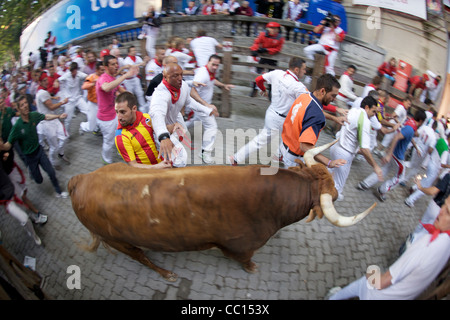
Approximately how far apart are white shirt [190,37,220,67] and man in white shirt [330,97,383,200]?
4200 millimetres

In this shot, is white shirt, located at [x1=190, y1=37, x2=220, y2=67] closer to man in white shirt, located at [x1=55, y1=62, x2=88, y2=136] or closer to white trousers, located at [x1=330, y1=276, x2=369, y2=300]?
man in white shirt, located at [x1=55, y1=62, x2=88, y2=136]

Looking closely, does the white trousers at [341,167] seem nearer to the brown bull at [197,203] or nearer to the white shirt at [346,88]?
the brown bull at [197,203]

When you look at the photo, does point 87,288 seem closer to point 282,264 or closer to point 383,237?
point 282,264

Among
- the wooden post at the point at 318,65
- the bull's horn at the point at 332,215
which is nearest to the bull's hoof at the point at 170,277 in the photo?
the bull's horn at the point at 332,215

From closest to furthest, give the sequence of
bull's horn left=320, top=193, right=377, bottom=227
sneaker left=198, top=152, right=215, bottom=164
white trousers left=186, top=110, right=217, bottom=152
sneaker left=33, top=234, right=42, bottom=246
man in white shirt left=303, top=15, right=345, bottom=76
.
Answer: bull's horn left=320, top=193, right=377, bottom=227 → sneaker left=33, top=234, right=42, bottom=246 → white trousers left=186, top=110, right=217, bottom=152 → sneaker left=198, top=152, right=215, bottom=164 → man in white shirt left=303, top=15, right=345, bottom=76

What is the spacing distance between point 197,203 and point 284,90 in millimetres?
2687

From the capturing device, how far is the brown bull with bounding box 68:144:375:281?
2.53 metres

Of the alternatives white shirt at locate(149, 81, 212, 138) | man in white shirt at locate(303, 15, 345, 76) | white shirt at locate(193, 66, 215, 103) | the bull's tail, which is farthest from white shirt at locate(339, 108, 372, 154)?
the bull's tail

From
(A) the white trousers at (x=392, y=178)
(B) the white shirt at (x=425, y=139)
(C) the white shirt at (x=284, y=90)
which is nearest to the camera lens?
(B) the white shirt at (x=425, y=139)

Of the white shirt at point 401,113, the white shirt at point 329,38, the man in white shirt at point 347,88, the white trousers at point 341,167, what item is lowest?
the white trousers at point 341,167

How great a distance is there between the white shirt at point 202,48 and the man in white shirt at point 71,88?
2878 millimetres

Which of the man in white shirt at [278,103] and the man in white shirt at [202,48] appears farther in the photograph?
the man in white shirt at [202,48]

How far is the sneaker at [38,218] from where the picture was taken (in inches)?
144
